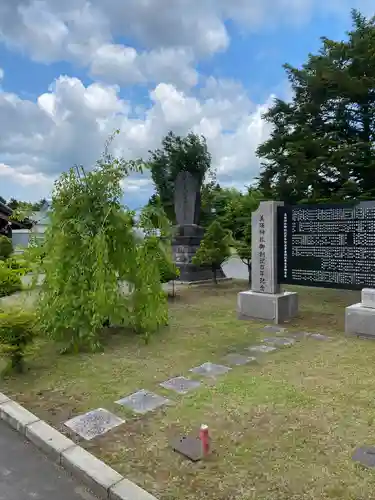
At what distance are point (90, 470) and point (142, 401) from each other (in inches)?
48.0

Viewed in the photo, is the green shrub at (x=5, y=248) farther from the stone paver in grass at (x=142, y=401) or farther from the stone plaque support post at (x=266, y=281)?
the stone paver in grass at (x=142, y=401)

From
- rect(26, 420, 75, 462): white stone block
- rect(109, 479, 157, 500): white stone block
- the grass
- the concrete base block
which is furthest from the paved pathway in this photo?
the concrete base block

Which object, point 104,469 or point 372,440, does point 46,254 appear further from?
point 372,440

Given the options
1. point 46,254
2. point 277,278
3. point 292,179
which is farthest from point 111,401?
point 292,179

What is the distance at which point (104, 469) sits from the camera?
9.11 ft

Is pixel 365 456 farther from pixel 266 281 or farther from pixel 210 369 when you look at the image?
pixel 266 281

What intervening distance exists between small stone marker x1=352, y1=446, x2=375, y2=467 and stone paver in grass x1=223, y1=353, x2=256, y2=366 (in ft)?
7.06

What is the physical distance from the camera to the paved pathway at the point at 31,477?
264 centimetres

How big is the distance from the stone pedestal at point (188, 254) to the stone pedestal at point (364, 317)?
7191 mm

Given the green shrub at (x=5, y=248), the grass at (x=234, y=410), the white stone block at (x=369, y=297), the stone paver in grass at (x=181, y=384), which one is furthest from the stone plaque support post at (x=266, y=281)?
the green shrub at (x=5, y=248)

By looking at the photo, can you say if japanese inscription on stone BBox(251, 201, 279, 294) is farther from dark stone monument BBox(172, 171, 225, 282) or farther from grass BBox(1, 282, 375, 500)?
dark stone monument BBox(172, 171, 225, 282)

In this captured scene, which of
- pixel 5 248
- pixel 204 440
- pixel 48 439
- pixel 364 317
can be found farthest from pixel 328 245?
pixel 5 248

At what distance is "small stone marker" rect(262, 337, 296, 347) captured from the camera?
5961mm

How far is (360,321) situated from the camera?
20.8ft
